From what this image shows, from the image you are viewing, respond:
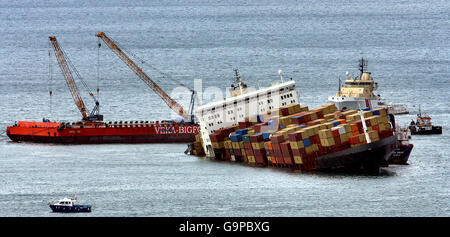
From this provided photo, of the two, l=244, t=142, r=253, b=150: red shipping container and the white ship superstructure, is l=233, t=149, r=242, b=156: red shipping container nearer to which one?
l=244, t=142, r=253, b=150: red shipping container

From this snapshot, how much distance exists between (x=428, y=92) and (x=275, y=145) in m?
70.2

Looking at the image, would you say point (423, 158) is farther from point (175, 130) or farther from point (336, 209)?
point (175, 130)

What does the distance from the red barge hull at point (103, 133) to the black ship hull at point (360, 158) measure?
3060 cm

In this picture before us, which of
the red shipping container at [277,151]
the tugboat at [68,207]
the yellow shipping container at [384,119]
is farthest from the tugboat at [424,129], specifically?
the tugboat at [68,207]

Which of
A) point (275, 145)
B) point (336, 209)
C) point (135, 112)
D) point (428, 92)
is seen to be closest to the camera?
point (336, 209)

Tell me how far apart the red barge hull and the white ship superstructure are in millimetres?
11418

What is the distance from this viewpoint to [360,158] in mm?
95125

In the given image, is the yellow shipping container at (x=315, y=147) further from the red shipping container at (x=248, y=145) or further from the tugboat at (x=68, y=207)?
the tugboat at (x=68, y=207)

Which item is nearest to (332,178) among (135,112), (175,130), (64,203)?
(64,203)

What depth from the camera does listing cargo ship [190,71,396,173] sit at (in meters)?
95.6

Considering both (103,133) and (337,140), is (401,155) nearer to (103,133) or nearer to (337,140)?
(337,140)

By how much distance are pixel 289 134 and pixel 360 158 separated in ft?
22.7

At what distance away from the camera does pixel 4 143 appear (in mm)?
126062

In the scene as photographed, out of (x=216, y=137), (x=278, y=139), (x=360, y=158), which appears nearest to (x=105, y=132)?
(x=216, y=137)
